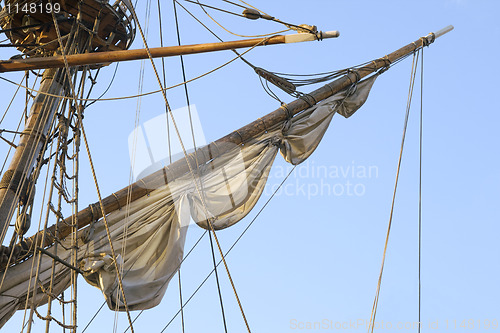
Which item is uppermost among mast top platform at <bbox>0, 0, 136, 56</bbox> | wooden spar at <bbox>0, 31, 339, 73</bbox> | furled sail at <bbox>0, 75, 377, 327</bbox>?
mast top platform at <bbox>0, 0, 136, 56</bbox>

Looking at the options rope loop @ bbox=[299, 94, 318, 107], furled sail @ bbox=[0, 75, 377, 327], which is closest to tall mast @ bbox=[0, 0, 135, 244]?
furled sail @ bbox=[0, 75, 377, 327]

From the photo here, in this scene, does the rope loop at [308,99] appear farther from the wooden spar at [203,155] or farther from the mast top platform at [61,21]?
the mast top platform at [61,21]

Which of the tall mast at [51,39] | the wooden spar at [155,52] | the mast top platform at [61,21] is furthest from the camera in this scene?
the mast top platform at [61,21]

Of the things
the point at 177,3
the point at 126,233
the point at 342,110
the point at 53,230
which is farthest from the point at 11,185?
the point at 342,110

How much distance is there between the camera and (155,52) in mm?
9773

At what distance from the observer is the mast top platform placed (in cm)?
1132

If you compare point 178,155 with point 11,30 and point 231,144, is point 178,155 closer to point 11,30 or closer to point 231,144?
point 231,144

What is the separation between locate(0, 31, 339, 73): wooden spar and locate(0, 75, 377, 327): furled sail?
4.81ft

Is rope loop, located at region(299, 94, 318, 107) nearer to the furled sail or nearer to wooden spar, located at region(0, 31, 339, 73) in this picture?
the furled sail

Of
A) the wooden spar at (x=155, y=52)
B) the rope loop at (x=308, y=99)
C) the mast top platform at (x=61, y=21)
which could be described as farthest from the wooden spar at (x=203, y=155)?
the mast top platform at (x=61, y=21)

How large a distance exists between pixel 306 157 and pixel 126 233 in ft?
9.30

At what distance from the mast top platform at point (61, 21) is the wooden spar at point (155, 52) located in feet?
3.13

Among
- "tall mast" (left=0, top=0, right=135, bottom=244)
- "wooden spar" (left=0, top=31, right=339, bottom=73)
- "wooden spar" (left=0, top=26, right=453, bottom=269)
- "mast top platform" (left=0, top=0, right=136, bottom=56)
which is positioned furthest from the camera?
"mast top platform" (left=0, top=0, right=136, bottom=56)

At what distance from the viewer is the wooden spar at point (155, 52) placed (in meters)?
9.40
